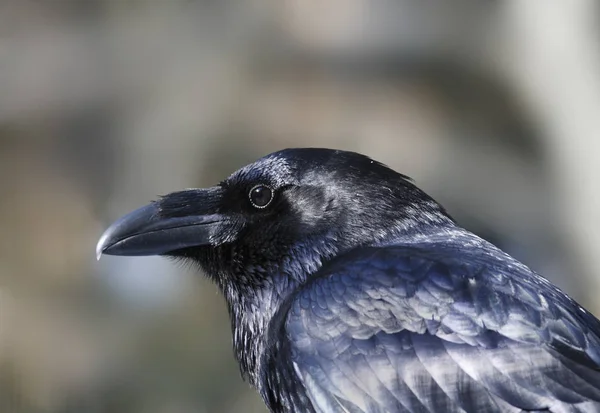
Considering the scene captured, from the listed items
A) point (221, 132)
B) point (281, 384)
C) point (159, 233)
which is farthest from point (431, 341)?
point (221, 132)

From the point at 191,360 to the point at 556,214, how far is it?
131 inches

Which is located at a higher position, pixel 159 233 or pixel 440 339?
pixel 159 233

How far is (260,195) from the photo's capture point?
99.4 inches

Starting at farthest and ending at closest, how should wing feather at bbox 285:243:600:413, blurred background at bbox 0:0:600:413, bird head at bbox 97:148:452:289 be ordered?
1. blurred background at bbox 0:0:600:413
2. bird head at bbox 97:148:452:289
3. wing feather at bbox 285:243:600:413

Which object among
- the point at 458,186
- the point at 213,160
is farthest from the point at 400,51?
the point at 213,160

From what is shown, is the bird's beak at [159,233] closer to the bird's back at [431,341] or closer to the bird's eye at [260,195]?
the bird's eye at [260,195]

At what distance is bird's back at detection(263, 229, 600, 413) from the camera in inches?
75.2

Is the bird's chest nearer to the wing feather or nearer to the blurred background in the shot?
the wing feather

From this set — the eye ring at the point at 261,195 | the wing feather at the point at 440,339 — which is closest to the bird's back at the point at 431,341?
the wing feather at the point at 440,339

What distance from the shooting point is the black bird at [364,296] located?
6.37ft

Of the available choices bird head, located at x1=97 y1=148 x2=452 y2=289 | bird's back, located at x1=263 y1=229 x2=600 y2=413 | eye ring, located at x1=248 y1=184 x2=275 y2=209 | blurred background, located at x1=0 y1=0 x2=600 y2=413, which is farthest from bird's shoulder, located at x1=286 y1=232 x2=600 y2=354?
blurred background, located at x1=0 y1=0 x2=600 y2=413

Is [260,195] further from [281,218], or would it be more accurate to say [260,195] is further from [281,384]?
[281,384]

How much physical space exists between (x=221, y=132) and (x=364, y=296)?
500cm

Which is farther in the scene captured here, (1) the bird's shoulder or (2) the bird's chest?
(2) the bird's chest
